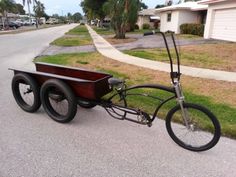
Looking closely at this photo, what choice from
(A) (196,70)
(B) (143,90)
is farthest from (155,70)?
(B) (143,90)

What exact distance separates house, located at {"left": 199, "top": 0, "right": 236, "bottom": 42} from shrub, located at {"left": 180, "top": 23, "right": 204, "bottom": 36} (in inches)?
114

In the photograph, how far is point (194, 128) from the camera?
3482 mm

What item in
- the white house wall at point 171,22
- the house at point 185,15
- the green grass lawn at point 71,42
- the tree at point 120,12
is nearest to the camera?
the green grass lawn at point 71,42

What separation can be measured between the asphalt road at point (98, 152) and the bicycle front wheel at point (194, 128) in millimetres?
123

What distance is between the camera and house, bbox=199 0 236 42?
53.0 feet

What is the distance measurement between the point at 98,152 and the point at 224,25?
55.1 feet

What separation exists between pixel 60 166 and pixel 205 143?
6.58ft

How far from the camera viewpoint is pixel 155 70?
8.06 m

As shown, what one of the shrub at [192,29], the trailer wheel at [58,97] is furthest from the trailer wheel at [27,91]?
the shrub at [192,29]

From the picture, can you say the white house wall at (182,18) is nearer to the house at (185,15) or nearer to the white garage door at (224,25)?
the house at (185,15)

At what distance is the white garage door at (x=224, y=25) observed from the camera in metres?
16.1

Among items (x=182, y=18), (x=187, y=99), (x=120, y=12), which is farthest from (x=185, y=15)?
(x=187, y=99)

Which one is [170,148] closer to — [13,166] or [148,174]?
[148,174]

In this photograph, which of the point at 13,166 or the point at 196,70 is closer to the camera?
the point at 13,166
